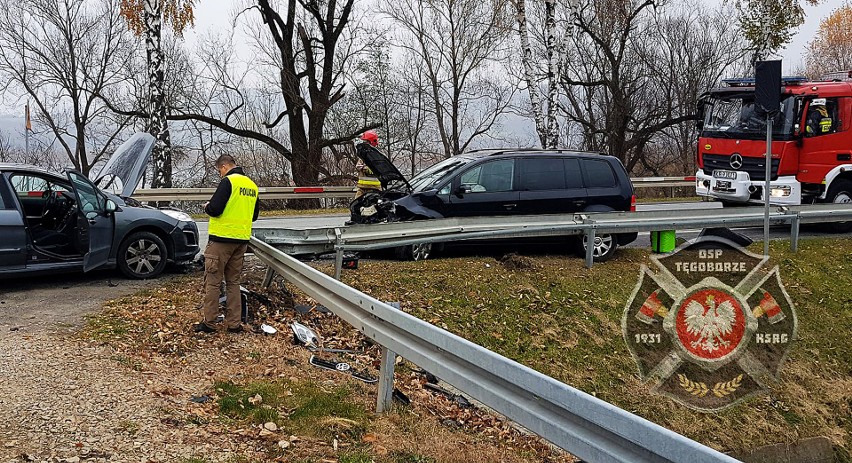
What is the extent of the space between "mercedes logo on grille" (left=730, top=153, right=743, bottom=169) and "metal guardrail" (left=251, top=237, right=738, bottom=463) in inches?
467

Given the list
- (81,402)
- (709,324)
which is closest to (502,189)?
(709,324)

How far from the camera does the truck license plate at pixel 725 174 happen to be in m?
14.8

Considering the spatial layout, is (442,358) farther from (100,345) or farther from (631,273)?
(631,273)

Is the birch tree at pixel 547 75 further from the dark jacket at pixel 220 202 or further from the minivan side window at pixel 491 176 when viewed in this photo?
the dark jacket at pixel 220 202

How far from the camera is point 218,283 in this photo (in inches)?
286

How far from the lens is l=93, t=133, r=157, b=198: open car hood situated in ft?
32.4

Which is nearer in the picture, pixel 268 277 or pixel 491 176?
pixel 268 277

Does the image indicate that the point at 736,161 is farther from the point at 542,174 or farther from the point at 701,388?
the point at 701,388

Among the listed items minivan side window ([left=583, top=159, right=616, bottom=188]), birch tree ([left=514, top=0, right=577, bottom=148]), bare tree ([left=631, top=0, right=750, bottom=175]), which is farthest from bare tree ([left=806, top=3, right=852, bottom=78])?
minivan side window ([left=583, top=159, right=616, bottom=188])

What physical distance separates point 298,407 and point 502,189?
6633mm

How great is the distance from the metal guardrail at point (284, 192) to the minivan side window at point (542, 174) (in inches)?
454

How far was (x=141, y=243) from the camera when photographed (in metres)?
9.56

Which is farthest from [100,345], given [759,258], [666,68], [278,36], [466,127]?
[666,68]

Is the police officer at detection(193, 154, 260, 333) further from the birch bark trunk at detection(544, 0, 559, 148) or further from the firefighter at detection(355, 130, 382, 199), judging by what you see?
the birch bark trunk at detection(544, 0, 559, 148)
